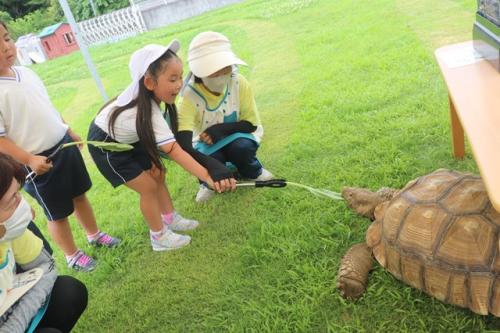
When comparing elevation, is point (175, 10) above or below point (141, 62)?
below

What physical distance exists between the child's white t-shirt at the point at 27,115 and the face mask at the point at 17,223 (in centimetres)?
77

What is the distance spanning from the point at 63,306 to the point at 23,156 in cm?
90

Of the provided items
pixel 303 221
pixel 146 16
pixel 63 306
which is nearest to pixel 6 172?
pixel 63 306

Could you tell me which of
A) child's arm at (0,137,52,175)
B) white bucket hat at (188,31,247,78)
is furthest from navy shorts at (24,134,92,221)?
white bucket hat at (188,31,247,78)

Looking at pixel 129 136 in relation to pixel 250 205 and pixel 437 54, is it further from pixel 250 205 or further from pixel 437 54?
pixel 437 54

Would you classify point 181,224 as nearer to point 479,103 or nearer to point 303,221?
point 303,221

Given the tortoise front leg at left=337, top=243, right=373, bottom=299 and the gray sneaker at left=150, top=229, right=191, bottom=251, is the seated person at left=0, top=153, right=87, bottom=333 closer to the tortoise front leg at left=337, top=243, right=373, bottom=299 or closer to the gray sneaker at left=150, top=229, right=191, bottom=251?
the gray sneaker at left=150, top=229, right=191, bottom=251

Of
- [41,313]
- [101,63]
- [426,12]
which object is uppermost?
[41,313]

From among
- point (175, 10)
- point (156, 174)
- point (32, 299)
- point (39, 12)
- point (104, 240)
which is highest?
point (32, 299)

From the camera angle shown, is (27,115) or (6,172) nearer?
(6,172)

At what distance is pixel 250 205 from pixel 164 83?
3.54 feet

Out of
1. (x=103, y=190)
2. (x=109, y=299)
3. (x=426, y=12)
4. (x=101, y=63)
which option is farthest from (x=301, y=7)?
(x=109, y=299)

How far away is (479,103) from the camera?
1654mm

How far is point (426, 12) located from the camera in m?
6.28
